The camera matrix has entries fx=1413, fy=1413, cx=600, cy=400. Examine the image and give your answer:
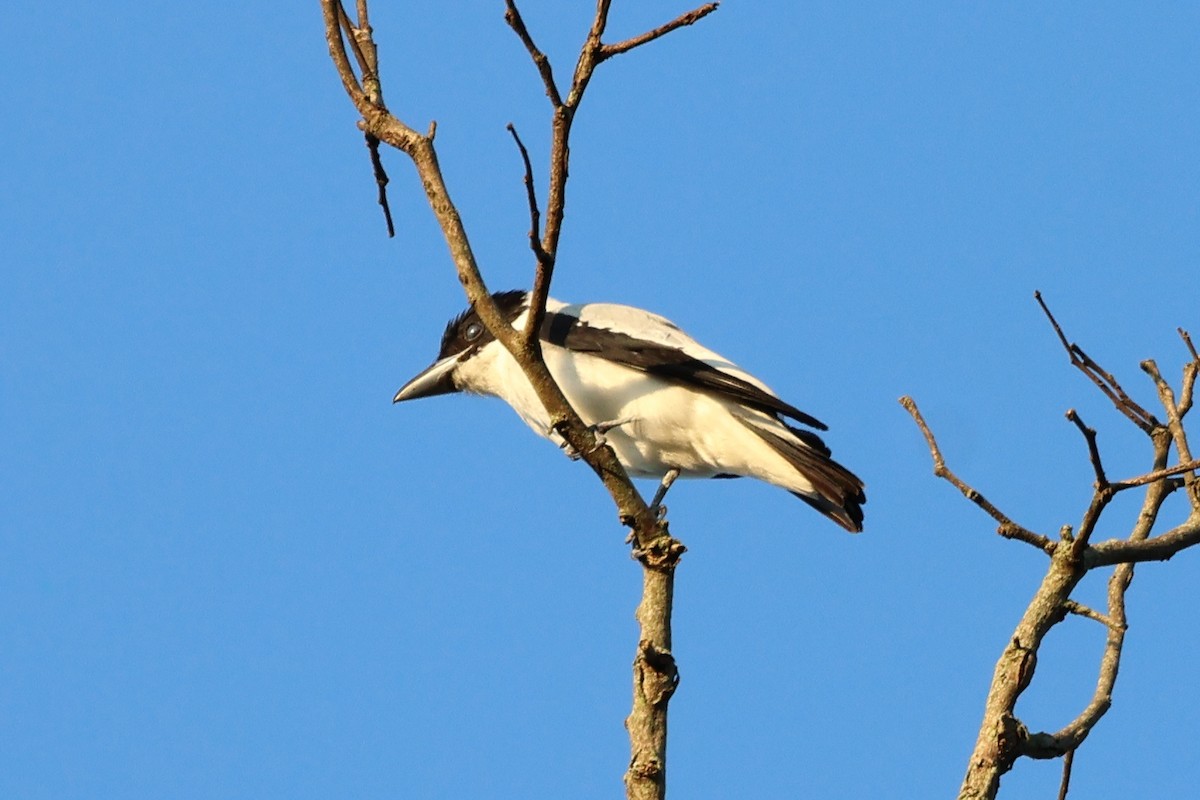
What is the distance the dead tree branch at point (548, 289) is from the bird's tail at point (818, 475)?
89.3 inches

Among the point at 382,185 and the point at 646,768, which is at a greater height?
the point at 382,185

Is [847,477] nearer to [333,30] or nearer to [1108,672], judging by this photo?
[1108,672]

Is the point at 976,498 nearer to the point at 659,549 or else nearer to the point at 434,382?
the point at 659,549

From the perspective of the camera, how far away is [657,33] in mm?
4102

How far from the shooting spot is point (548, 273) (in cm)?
429

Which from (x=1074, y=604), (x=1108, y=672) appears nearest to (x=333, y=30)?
(x=1074, y=604)

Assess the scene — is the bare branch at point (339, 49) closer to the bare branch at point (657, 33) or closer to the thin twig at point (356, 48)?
the thin twig at point (356, 48)

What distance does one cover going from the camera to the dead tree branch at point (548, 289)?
412cm

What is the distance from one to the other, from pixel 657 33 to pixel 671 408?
3.72m

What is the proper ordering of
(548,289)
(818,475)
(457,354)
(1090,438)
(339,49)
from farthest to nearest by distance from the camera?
1. (457,354)
2. (818,475)
3. (339,49)
4. (548,289)
5. (1090,438)

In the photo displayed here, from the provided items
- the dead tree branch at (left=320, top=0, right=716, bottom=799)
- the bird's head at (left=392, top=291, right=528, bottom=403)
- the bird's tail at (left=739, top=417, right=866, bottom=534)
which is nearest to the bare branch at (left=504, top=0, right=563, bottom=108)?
the dead tree branch at (left=320, top=0, right=716, bottom=799)

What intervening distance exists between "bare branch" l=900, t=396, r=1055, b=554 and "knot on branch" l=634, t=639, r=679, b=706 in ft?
3.82

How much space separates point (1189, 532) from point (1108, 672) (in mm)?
631

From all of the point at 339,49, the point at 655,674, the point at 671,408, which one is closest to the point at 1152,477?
the point at 655,674
